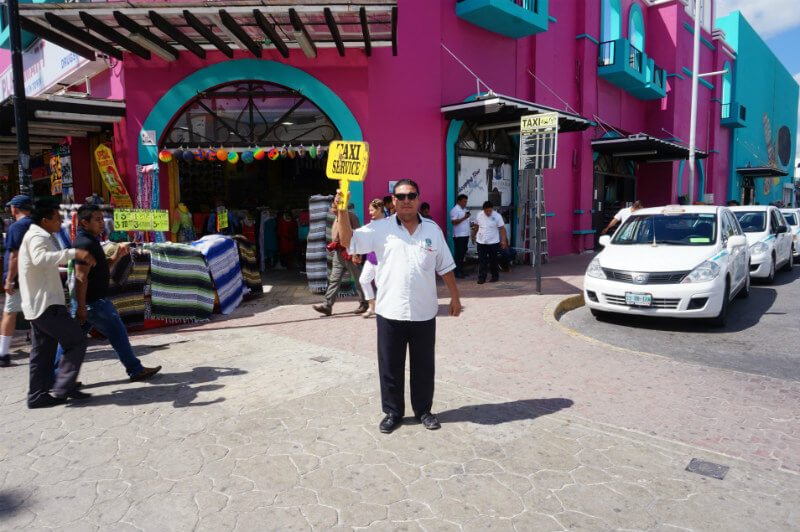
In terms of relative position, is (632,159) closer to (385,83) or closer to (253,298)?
(385,83)

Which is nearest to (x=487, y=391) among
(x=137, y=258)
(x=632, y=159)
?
(x=137, y=258)

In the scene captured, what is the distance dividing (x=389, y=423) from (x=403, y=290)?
987mm

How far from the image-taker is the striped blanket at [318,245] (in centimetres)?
999

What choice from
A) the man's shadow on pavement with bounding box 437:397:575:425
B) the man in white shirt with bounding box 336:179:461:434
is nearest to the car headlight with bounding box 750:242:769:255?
the man's shadow on pavement with bounding box 437:397:575:425

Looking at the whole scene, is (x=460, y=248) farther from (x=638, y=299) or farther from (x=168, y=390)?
(x=168, y=390)

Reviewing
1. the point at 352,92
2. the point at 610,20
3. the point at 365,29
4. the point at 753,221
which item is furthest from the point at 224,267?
the point at 610,20

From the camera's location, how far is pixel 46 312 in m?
4.64

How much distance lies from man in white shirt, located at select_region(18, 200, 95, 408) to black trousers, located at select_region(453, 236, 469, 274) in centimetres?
799

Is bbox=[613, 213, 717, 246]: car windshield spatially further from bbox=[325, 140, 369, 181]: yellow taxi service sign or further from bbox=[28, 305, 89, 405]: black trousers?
bbox=[28, 305, 89, 405]: black trousers

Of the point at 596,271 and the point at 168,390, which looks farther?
the point at 596,271

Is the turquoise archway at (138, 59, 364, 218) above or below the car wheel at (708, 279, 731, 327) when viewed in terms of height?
above

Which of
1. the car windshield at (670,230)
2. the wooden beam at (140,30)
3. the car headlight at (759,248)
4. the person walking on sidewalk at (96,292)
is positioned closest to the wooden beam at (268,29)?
the wooden beam at (140,30)

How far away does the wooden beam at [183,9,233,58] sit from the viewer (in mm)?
8553

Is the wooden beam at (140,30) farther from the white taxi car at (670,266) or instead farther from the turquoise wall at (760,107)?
the turquoise wall at (760,107)
